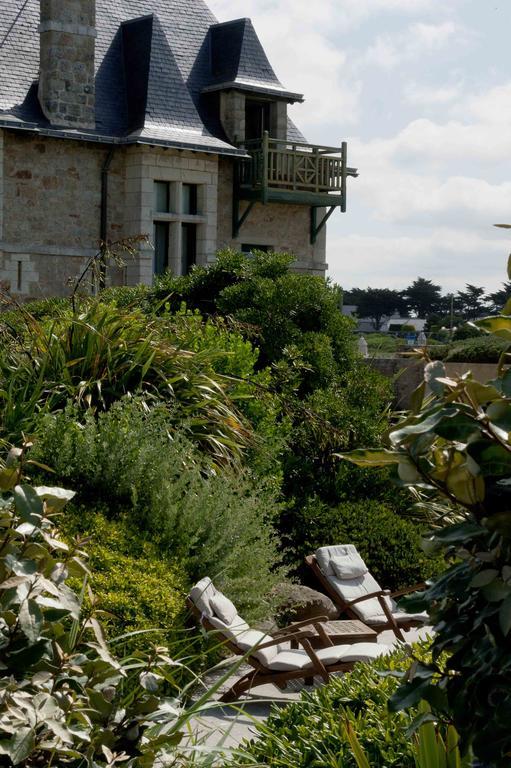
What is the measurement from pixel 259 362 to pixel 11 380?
156 inches

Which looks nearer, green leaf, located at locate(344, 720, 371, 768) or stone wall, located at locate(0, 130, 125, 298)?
green leaf, located at locate(344, 720, 371, 768)

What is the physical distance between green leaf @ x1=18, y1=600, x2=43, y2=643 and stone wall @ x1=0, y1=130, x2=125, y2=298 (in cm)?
1784

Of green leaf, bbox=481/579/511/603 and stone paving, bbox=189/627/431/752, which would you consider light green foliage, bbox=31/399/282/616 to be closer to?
stone paving, bbox=189/627/431/752

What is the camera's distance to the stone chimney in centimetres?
2114

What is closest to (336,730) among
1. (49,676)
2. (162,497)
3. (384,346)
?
(49,676)

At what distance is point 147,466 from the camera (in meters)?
6.95

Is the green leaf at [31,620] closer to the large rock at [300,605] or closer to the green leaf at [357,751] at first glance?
the green leaf at [357,751]

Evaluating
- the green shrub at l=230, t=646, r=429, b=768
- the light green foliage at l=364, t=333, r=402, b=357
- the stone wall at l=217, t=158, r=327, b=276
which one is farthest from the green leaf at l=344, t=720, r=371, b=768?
the stone wall at l=217, t=158, r=327, b=276

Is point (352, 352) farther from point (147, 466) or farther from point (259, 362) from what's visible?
point (147, 466)

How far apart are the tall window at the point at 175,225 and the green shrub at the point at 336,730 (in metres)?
18.7

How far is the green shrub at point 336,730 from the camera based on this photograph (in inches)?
154

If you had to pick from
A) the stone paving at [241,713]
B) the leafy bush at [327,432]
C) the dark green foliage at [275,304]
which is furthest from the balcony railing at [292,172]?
the stone paving at [241,713]

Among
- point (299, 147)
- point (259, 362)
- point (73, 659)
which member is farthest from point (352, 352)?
point (299, 147)


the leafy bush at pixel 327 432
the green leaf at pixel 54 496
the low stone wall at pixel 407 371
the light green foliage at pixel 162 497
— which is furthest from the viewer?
the low stone wall at pixel 407 371
